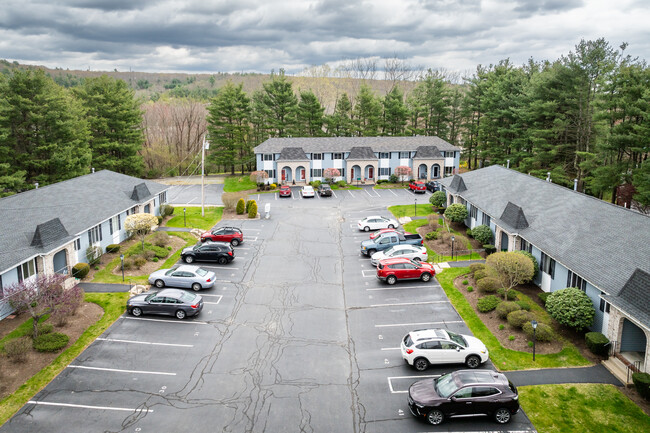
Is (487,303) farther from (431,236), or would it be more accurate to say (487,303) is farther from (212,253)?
(212,253)

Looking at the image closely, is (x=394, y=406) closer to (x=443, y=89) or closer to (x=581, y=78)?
(x=581, y=78)

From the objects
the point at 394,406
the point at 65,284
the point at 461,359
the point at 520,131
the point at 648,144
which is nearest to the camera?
the point at 394,406

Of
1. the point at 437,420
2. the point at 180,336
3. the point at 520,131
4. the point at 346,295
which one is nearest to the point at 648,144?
the point at 520,131

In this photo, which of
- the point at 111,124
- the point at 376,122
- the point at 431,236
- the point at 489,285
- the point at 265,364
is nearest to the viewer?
the point at 265,364

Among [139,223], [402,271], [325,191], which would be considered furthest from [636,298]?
[325,191]

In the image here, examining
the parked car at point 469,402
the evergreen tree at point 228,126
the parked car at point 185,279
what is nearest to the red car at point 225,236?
the parked car at point 185,279

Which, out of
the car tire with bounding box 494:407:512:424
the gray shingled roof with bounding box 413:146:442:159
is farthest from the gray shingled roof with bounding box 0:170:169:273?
the gray shingled roof with bounding box 413:146:442:159

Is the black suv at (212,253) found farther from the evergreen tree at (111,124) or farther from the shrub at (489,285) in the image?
the evergreen tree at (111,124)
